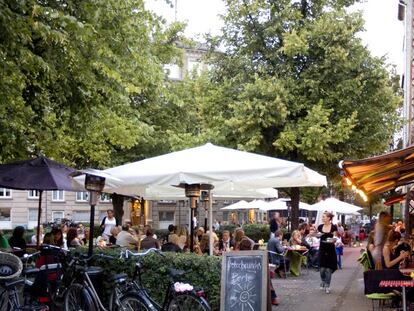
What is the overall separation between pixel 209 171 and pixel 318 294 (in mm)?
5346

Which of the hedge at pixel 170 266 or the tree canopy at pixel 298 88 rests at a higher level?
the tree canopy at pixel 298 88

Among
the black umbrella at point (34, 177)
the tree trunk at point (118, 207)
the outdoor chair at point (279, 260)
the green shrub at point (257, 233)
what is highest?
the black umbrella at point (34, 177)

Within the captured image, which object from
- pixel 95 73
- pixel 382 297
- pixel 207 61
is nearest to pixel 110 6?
pixel 95 73

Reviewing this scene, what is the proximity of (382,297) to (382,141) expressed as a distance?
55.7 feet

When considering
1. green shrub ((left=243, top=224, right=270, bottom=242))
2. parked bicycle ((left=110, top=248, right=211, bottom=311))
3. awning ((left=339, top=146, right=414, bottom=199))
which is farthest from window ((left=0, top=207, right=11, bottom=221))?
parked bicycle ((left=110, top=248, right=211, bottom=311))

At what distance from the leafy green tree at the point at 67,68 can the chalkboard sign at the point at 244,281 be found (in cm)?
→ 371

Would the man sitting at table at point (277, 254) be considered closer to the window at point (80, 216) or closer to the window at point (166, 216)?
the window at point (80, 216)

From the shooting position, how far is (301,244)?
1895 cm

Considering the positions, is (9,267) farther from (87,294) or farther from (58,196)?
(58,196)

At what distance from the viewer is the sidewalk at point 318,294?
11391 millimetres

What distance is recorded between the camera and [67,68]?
1187cm

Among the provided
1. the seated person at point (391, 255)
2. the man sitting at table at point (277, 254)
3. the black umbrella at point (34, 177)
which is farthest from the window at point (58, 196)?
the seated person at point (391, 255)

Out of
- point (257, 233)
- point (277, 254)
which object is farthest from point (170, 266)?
point (257, 233)

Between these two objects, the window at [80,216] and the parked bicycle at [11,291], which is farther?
the window at [80,216]
